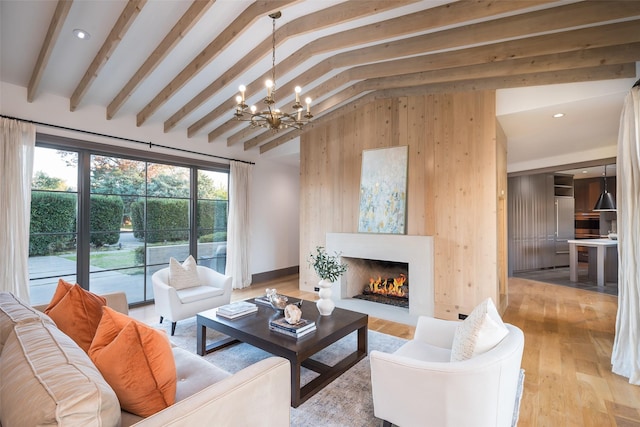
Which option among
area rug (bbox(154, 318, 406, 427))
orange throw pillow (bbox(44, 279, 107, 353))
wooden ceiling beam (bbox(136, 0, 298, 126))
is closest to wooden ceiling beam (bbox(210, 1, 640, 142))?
wooden ceiling beam (bbox(136, 0, 298, 126))

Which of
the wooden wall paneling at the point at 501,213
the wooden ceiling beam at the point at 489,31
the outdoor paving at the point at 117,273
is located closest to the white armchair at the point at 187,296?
the outdoor paving at the point at 117,273

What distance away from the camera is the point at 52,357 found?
3.70 feet

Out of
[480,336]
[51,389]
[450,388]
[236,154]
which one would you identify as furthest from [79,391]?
[236,154]

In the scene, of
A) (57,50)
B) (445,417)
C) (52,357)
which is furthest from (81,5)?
(445,417)

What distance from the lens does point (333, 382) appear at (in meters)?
2.54

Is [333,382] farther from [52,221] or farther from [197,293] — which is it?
[52,221]

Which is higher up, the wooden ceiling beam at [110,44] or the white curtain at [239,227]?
the wooden ceiling beam at [110,44]

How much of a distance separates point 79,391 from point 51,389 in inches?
3.7

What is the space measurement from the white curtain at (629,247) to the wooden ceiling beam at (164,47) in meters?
3.79

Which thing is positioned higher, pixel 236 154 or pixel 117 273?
pixel 236 154

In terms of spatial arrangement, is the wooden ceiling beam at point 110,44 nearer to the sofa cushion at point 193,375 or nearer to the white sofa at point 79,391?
the white sofa at point 79,391

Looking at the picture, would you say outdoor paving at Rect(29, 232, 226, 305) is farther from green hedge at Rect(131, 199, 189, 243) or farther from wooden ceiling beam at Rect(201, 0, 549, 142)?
wooden ceiling beam at Rect(201, 0, 549, 142)

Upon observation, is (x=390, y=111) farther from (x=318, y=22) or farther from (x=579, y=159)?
(x=579, y=159)

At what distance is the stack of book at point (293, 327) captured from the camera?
8.00ft
